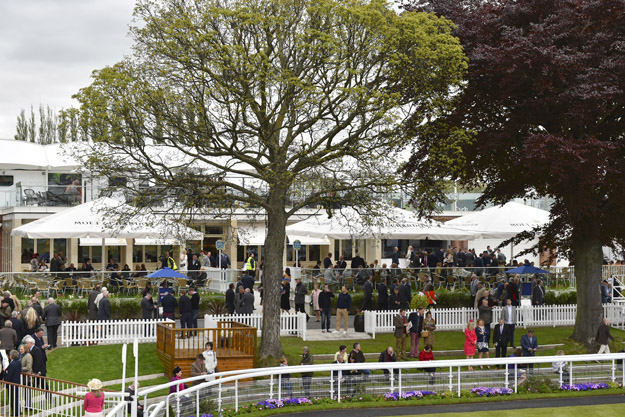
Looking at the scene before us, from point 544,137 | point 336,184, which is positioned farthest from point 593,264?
point 336,184

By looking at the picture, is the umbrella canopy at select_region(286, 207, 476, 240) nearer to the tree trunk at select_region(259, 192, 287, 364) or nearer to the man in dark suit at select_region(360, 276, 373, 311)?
the man in dark suit at select_region(360, 276, 373, 311)

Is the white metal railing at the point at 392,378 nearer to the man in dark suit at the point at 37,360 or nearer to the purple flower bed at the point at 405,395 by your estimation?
the purple flower bed at the point at 405,395

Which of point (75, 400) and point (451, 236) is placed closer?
point (75, 400)

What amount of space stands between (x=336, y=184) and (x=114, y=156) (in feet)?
21.6

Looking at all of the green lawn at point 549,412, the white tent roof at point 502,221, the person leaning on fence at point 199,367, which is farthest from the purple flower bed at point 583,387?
the white tent roof at point 502,221

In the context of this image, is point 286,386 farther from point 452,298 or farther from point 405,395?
point 452,298

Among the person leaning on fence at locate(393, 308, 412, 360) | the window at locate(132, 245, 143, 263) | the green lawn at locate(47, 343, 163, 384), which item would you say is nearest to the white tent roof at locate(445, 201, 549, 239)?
the person leaning on fence at locate(393, 308, 412, 360)

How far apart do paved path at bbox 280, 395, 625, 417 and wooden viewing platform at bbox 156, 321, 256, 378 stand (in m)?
4.14

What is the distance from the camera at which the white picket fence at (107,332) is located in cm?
2388

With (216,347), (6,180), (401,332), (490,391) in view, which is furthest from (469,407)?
(6,180)

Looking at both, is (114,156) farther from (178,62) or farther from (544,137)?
(544,137)

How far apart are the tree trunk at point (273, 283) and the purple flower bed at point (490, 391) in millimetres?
5647

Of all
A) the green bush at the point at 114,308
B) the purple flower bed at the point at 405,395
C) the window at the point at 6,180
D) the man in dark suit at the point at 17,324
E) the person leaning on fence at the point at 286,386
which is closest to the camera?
the person leaning on fence at the point at 286,386

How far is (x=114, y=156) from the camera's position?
23656 mm
